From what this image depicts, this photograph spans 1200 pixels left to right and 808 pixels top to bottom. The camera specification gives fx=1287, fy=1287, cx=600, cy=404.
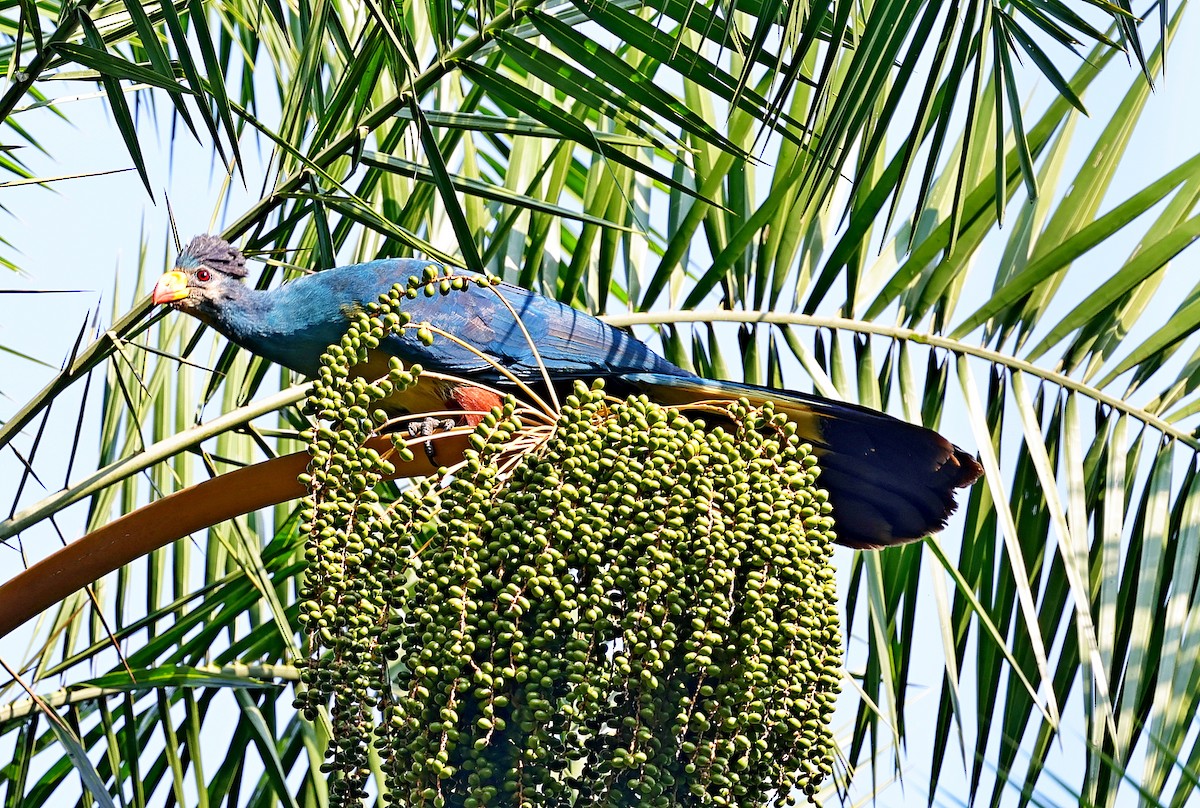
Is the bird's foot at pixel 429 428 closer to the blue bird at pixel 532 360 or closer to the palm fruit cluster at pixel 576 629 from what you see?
the blue bird at pixel 532 360

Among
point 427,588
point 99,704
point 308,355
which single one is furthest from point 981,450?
point 99,704

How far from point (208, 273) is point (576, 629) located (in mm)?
1651

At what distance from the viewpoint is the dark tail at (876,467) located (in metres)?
2.23

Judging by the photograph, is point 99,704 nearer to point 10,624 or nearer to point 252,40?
point 10,624

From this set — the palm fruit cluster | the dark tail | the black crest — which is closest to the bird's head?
the black crest

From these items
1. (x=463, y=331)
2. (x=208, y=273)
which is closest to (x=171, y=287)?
(x=208, y=273)

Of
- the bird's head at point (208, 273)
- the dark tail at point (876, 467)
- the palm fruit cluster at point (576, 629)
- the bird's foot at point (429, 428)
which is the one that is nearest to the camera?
the palm fruit cluster at point (576, 629)

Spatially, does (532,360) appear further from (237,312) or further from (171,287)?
(171,287)

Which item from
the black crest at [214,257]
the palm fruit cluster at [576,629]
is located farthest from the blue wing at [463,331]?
the palm fruit cluster at [576,629]

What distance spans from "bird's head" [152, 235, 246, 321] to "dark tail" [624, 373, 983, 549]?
1.16 m

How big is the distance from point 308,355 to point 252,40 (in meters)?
1.20

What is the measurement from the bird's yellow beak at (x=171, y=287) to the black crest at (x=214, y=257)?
4.1 inches

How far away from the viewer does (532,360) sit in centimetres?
285

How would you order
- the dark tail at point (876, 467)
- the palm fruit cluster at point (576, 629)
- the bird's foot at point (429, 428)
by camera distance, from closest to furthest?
the palm fruit cluster at point (576, 629)
the bird's foot at point (429, 428)
the dark tail at point (876, 467)
